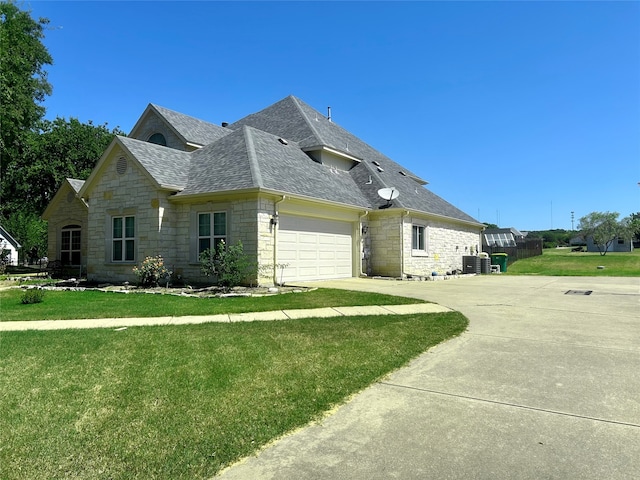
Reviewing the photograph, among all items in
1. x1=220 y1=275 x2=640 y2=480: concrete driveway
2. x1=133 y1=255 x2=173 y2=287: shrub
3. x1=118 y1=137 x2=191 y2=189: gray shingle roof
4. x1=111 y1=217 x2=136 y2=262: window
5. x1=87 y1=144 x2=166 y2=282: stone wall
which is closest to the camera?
x1=220 y1=275 x2=640 y2=480: concrete driveway

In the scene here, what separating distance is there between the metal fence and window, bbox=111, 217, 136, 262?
100ft

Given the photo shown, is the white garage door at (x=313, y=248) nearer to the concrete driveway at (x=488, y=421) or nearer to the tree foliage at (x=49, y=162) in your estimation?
the concrete driveway at (x=488, y=421)

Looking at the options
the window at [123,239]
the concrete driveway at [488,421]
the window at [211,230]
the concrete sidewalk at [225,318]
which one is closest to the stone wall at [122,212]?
the window at [123,239]

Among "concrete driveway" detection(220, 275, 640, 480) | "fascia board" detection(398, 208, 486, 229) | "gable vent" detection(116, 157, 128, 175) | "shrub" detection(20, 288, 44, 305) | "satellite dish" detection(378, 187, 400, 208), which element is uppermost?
"gable vent" detection(116, 157, 128, 175)

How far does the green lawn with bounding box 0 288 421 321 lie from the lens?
30.7 ft

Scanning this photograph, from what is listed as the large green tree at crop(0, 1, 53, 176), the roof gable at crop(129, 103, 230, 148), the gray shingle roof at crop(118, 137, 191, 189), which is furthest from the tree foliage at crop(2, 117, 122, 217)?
the gray shingle roof at crop(118, 137, 191, 189)

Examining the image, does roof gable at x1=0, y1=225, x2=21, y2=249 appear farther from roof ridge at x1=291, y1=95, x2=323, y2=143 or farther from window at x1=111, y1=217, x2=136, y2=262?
roof ridge at x1=291, y1=95, x2=323, y2=143

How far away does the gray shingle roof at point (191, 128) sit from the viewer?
2098 centimetres

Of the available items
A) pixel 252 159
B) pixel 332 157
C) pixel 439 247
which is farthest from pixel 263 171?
pixel 439 247

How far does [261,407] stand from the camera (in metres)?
4.04

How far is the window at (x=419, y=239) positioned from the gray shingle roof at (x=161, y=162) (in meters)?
11.4

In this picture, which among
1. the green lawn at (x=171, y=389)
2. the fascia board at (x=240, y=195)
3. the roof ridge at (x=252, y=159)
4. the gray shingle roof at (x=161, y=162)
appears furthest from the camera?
the gray shingle roof at (x=161, y=162)

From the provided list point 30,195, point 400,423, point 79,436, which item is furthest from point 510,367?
point 30,195

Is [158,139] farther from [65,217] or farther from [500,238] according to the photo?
[500,238]
